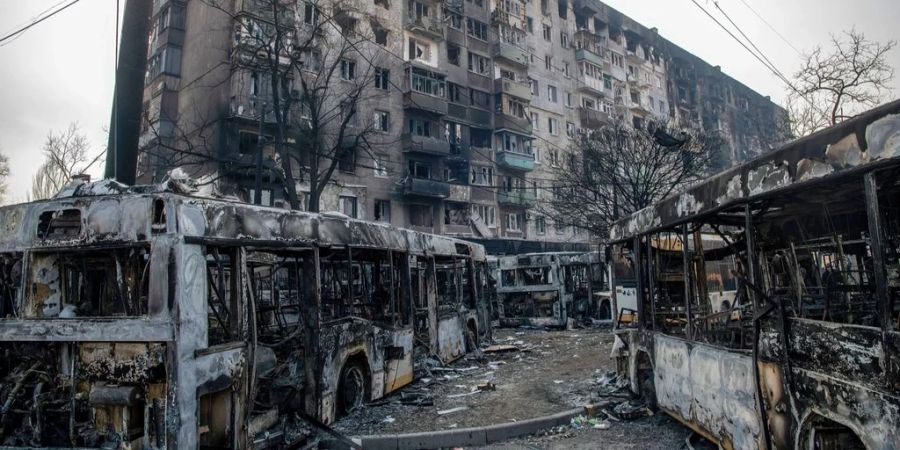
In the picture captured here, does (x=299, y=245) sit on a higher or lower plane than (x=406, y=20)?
lower

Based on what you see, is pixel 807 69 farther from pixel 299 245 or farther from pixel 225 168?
pixel 225 168

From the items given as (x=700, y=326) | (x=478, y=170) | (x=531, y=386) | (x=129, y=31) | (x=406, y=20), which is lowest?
(x=531, y=386)

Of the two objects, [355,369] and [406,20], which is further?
[406,20]

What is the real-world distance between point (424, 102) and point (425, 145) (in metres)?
2.76

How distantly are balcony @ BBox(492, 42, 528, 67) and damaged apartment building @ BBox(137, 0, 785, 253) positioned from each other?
9cm

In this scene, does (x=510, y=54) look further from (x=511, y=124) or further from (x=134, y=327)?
(x=134, y=327)

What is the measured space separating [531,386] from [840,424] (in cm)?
619

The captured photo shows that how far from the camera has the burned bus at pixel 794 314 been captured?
3469 mm

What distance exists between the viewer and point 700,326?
658cm

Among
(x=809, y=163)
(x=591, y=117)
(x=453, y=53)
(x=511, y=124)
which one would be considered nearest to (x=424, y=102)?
(x=453, y=53)

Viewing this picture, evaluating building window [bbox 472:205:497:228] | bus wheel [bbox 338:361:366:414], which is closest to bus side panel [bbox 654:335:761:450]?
bus wheel [bbox 338:361:366:414]

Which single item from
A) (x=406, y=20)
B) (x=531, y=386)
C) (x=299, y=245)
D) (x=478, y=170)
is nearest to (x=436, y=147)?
(x=478, y=170)

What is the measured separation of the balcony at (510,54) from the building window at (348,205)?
55.3ft

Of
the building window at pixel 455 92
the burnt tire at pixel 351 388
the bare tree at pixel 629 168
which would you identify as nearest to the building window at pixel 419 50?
the building window at pixel 455 92
